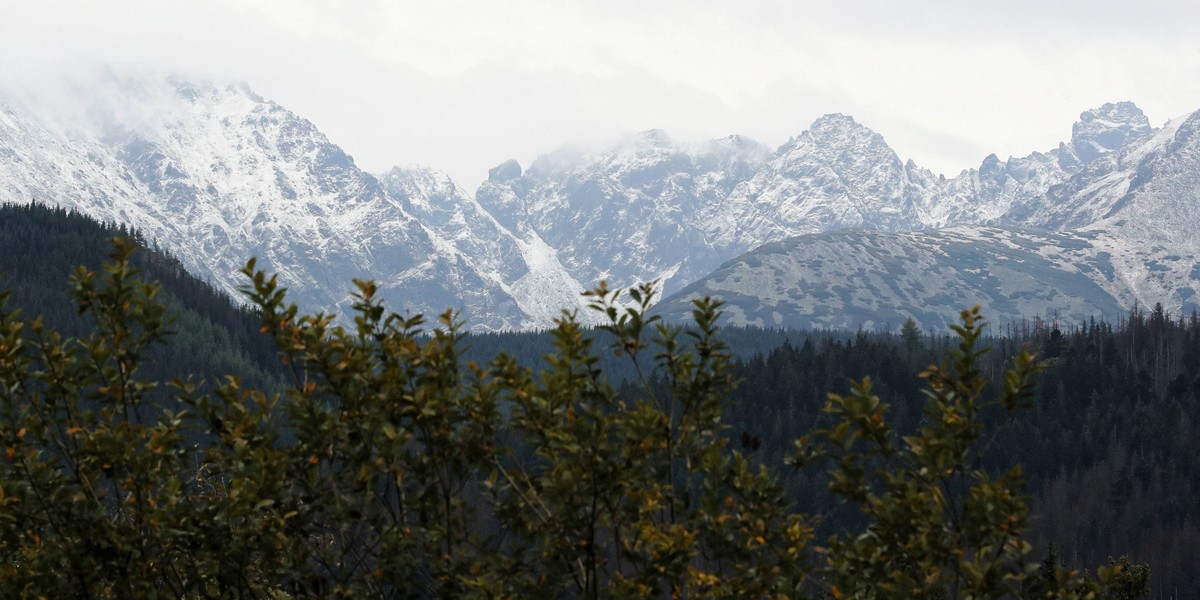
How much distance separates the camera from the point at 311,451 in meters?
19.0

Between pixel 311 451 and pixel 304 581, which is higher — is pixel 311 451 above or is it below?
above

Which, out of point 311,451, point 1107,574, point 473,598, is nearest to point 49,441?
point 311,451

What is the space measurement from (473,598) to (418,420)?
8.46 feet

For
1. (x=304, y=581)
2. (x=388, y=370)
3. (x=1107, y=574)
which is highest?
(x=388, y=370)

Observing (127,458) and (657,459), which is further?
(657,459)

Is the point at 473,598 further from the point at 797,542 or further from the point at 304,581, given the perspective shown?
the point at 797,542

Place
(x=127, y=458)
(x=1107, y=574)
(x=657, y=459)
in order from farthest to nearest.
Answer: (x=657, y=459), (x=127, y=458), (x=1107, y=574)

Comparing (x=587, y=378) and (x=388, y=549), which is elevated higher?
(x=587, y=378)

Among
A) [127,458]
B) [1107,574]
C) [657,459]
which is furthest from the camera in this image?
[657,459]

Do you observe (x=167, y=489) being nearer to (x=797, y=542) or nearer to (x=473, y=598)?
(x=473, y=598)

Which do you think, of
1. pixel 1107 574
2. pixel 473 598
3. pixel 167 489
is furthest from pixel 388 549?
pixel 1107 574

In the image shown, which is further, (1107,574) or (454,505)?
(454,505)

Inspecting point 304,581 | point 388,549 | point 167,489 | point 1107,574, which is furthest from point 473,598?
point 1107,574

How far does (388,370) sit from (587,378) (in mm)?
2796
